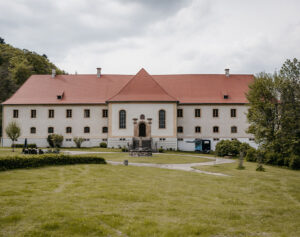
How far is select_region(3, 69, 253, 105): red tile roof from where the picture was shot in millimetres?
38000

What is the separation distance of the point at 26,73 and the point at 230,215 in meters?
60.1

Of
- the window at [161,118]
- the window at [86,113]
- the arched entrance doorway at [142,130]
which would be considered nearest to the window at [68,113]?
the window at [86,113]

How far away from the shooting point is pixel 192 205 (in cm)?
972

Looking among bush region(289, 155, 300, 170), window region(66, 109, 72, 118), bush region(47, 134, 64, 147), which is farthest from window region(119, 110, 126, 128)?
bush region(289, 155, 300, 170)

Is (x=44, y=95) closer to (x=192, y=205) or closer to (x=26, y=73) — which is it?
(x=26, y=73)

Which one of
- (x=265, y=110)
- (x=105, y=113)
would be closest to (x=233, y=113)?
(x=265, y=110)

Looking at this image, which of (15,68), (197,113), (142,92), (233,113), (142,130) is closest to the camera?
(142,92)

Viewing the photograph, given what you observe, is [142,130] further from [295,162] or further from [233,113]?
[295,162]

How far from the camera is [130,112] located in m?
37.3

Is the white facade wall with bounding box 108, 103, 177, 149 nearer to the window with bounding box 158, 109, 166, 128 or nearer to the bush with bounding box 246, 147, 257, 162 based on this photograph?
the window with bounding box 158, 109, 166, 128

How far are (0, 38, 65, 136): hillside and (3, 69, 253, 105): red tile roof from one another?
15.9m

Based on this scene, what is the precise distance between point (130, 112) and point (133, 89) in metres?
3.36

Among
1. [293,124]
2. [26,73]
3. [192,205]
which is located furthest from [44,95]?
[192,205]

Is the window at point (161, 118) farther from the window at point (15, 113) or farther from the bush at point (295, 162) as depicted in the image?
the window at point (15, 113)
